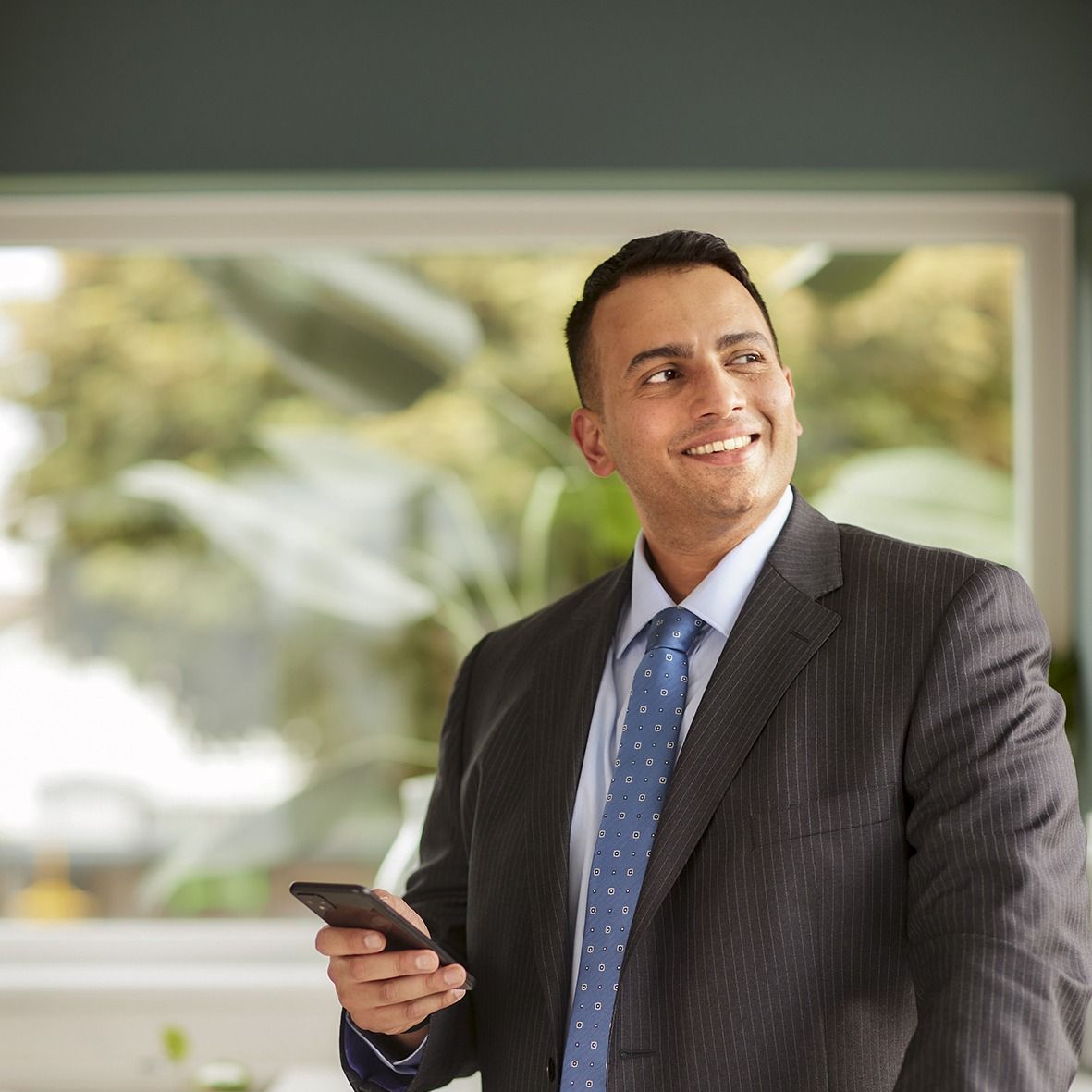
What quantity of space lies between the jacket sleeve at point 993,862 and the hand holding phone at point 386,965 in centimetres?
48

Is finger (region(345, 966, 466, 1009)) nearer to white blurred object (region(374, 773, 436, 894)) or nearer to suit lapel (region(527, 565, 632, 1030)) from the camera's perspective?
suit lapel (region(527, 565, 632, 1030))

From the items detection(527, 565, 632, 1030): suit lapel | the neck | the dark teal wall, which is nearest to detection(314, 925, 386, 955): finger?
detection(527, 565, 632, 1030): suit lapel

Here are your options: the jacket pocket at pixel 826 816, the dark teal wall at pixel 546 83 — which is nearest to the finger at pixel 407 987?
the jacket pocket at pixel 826 816

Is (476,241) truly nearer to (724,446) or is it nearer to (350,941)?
(724,446)

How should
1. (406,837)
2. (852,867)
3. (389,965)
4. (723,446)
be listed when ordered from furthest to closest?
(406,837) < (723,446) < (389,965) < (852,867)

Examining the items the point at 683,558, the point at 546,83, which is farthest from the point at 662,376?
the point at 546,83

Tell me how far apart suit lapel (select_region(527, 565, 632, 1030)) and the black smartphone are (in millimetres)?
102

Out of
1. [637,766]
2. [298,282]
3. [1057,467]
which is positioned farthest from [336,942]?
[1057,467]

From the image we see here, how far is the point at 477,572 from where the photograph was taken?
3.41 metres

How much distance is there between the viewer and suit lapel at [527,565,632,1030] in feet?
4.54

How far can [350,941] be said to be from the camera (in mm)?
1354

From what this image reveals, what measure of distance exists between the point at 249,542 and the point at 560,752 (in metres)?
2.09

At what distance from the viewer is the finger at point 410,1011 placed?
1.39 metres

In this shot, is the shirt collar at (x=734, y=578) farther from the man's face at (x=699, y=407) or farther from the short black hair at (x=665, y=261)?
the short black hair at (x=665, y=261)
